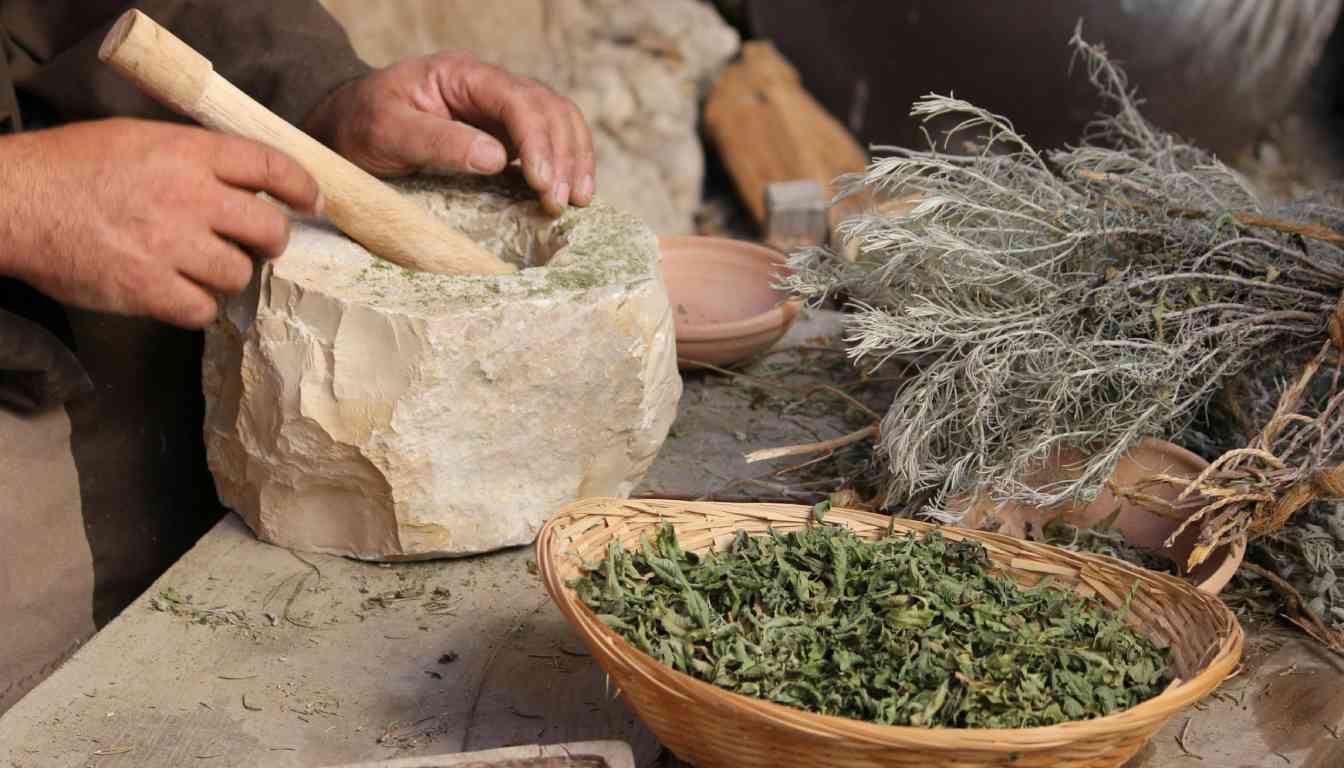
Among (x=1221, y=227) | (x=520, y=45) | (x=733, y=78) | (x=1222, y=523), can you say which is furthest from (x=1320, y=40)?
(x=1222, y=523)

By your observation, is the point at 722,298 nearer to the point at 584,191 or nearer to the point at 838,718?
the point at 584,191

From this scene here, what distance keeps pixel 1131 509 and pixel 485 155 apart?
40.5 inches

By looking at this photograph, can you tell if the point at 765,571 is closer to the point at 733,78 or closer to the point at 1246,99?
the point at 733,78

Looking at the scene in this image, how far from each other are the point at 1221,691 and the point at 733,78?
339 cm

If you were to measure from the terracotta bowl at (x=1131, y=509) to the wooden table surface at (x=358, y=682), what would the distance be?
167 mm

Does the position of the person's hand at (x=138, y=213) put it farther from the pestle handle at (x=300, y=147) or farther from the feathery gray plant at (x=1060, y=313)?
the feathery gray plant at (x=1060, y=313)

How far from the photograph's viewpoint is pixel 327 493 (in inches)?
67.2

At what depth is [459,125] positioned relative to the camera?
189 cm

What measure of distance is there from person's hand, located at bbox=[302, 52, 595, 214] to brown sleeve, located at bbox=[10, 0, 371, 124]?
0.07 meters

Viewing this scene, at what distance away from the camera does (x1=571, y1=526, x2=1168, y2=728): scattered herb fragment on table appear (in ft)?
4.04

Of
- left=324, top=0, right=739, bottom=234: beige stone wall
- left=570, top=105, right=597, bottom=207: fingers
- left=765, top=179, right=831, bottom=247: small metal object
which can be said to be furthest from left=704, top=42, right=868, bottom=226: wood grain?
left=570, top=105, right=597, bottom=207: fingers

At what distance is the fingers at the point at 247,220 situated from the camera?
1526mm

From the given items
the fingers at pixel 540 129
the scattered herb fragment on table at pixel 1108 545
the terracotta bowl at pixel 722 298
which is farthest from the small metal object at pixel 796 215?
the scattered herb fragment on table at pixel 1108 545

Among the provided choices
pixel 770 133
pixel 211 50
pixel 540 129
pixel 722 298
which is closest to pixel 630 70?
pixel 770 133
